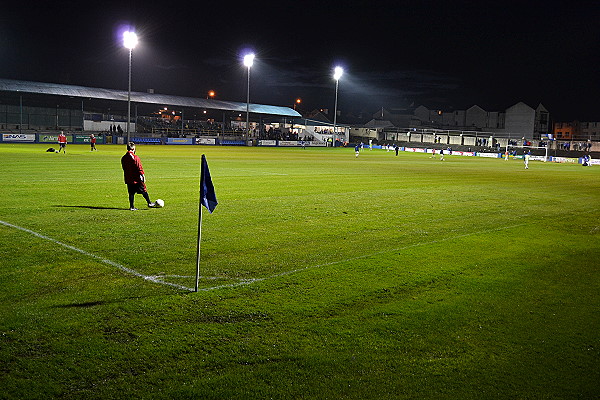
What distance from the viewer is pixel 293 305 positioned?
6895mm

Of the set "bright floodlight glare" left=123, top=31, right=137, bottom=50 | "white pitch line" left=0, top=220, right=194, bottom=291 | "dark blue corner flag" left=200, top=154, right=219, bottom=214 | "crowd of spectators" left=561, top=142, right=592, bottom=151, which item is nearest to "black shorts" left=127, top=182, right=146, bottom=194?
"white pitch line" left=0, top=220, right=194, bottom=291

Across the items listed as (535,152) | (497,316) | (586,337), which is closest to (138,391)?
(497,316)

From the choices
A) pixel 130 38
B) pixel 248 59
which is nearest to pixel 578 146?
pixel 248 59

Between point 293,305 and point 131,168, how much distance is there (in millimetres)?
8703

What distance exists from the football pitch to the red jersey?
0.96 metres

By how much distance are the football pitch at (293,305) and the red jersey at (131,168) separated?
37.8 inches

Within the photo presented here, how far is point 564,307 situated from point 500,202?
1227cm

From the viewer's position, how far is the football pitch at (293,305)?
489 centimetres

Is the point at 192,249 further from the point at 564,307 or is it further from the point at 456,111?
the point at 456,111

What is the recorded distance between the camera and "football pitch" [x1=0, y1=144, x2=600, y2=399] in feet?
16.0

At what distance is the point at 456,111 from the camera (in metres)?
118

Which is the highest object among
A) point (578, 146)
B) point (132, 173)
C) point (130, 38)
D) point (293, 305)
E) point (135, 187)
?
point (130, 38)

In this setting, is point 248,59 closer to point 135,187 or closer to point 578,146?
point 578,146

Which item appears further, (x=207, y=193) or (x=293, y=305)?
(x=207, y=193)
